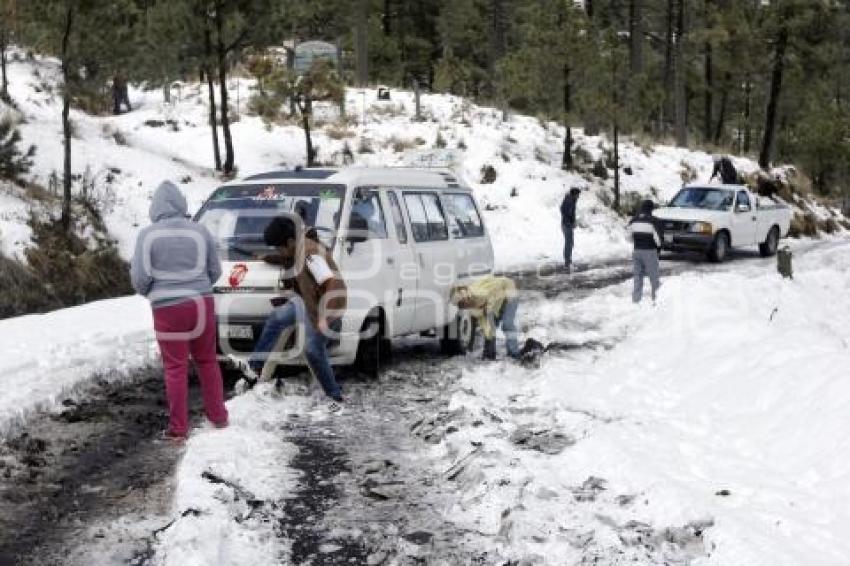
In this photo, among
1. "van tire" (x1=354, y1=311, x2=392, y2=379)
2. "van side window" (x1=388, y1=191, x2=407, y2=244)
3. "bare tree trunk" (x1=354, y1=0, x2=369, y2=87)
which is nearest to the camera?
"van tire" (x1=354, y1=311, x2=392, y2=379)

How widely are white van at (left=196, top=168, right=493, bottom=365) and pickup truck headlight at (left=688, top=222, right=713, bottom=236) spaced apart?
13.4m

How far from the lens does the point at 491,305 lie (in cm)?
1093

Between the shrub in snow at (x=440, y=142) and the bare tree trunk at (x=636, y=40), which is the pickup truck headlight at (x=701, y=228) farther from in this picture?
the bare tree trunk at (x=636, y=40)

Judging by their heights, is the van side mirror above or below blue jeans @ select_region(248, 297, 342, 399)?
above

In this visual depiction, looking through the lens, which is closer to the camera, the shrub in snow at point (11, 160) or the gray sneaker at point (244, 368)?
the gray sneaker at point (244, 368)

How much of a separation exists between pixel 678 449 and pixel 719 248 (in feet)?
57.9

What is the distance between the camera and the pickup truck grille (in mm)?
23475

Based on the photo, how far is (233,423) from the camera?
777cm

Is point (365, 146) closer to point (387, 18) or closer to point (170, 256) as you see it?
→ point (387, 18)

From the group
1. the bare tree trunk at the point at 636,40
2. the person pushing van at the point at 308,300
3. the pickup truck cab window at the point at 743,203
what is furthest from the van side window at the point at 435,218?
the bare tree trunk at the point at 636,40

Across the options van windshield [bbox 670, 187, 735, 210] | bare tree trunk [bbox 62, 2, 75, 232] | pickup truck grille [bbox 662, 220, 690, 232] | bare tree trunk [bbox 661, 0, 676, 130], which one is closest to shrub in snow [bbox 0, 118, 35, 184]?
bare tree trunk [bbox 62, 2, 75, 232]

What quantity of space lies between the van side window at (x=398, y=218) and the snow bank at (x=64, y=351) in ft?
10.5

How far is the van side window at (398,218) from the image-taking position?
10352 mm

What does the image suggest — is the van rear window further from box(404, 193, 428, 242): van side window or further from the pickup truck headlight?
the pickup truck headlight
